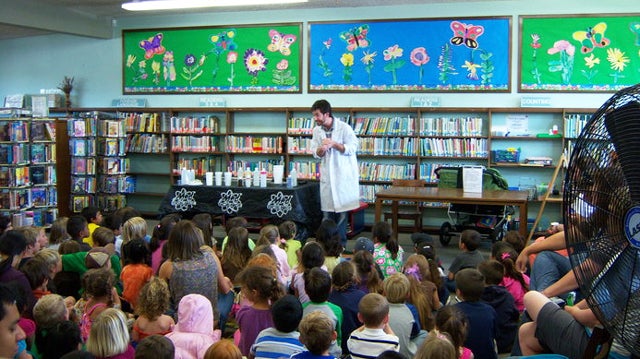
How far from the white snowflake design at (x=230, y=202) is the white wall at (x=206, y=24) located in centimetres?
251

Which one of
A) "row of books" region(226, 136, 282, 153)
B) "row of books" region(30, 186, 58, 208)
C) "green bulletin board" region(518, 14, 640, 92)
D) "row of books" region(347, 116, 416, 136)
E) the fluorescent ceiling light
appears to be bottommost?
"row of books" region(30, 186, 58, 208)

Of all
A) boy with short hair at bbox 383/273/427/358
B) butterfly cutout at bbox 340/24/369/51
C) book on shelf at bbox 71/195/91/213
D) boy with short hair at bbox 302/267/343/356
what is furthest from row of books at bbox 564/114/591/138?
book on shelf at bbox 71/195/91/213

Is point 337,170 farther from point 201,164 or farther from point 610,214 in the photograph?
point 610,214

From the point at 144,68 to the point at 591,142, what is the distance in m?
9.18

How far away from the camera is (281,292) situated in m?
3.17

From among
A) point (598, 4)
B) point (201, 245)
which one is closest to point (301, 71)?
point (598, 4)

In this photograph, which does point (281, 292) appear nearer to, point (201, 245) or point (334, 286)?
point (334, 286)

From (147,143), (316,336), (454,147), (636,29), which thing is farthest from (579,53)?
(316,336)

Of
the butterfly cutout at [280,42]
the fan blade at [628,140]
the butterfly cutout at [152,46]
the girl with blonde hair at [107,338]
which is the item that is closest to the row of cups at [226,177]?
the butterfly cutout at [280,42]

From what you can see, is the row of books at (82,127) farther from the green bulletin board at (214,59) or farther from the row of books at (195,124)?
the green bulletin board at (214,59)

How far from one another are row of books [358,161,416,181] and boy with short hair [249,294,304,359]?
6.11 metres

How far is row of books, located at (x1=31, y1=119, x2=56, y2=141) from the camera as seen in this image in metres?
7.59

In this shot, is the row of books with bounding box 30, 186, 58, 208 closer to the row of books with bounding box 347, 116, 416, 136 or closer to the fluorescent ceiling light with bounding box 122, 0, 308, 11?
the fluorescent ceiling light with bounding box 122, 0, 308, 11

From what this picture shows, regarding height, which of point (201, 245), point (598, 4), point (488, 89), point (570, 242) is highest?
point (598, 4)
